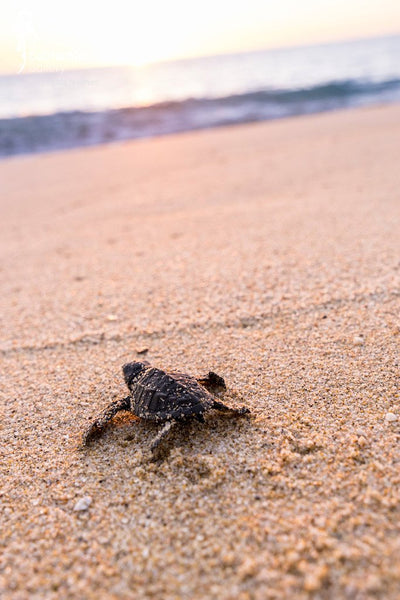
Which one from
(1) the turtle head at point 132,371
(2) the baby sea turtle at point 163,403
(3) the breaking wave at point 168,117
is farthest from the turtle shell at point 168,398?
(3) the breaking wave at point 168,117

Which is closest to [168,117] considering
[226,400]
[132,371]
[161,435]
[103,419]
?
[132,371]

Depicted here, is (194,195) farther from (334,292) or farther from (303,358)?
(303,358)

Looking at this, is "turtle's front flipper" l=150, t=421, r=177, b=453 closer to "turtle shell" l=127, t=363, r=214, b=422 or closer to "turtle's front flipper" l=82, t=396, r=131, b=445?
"turtle shell" l=127, t=363, r=214, b=422

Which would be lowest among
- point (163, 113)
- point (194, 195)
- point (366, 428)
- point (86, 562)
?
point (86, 562)

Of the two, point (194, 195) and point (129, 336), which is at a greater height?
point (194, 195)

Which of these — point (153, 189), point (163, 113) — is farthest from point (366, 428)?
point (163, 113)

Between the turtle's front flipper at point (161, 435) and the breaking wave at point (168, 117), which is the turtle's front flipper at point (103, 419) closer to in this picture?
the turtle's front flipper at point (161, 435)
